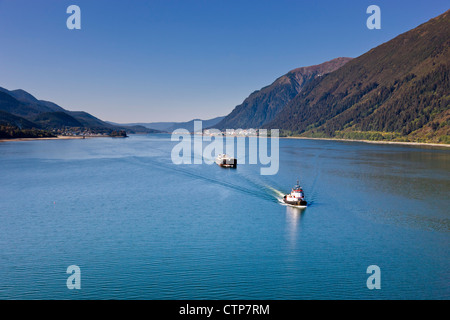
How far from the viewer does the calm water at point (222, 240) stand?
31.1 meters

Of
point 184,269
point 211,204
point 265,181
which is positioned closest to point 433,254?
point 184,269

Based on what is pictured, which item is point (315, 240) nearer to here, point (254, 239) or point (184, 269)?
point (254, 239)

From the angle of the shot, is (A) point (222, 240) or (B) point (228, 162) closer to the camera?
(A) point (222, 240)

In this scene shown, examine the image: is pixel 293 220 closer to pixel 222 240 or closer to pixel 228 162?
pixel 222 240

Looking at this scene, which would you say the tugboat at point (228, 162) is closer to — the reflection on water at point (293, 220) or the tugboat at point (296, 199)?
the tugboat at point (296, 199)

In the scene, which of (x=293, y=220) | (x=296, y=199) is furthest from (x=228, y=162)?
(x=293, y=220)

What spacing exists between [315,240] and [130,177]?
65899 mm

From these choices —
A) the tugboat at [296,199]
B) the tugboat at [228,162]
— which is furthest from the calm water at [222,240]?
the tugboat at [228,162]

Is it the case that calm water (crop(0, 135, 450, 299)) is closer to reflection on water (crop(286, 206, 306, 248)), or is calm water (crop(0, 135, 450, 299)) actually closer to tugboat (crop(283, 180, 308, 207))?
reflection on water (crop(286, 206, 306, 248))

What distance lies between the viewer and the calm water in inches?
1224

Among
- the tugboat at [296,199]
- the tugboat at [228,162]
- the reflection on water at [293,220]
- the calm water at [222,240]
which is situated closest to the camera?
the calm water at [222,240]

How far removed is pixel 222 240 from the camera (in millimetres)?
43969

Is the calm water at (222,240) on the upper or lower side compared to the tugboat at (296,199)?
lower

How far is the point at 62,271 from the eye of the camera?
111ft
